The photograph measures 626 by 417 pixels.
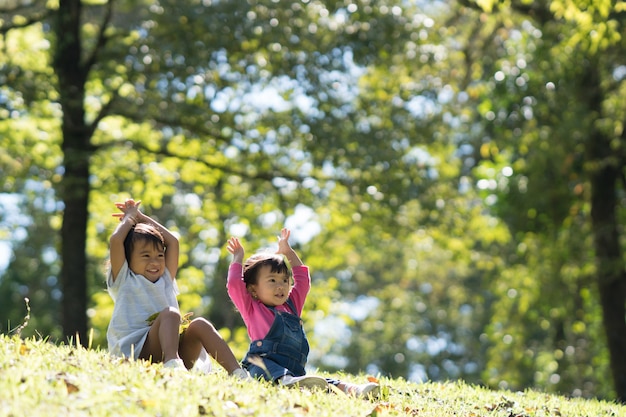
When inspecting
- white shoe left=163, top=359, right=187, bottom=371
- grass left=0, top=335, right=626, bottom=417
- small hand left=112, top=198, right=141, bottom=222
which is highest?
small hand left=112, top=198, right=141, bottom=222

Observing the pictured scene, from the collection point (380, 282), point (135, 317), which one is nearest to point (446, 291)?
point (380, 282)

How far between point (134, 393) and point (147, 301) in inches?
75.8

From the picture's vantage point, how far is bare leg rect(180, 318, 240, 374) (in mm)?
6113

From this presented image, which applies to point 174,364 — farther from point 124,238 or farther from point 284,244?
point 284,244

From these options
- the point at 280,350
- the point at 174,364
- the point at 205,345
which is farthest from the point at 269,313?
the point at 174,364

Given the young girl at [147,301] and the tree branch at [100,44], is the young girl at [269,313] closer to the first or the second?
the young girl at [147,301]

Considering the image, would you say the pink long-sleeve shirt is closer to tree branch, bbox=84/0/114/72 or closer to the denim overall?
the denim overall

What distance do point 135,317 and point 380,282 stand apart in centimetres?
3255

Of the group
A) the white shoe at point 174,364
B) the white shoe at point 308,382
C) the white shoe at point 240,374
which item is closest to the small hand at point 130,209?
the white shoe at point 174,364

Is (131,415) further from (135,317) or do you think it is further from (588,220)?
(588,220)

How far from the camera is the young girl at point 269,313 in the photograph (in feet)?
20.9

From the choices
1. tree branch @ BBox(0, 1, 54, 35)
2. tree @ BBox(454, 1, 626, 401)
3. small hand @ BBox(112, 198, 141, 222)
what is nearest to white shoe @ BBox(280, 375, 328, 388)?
small hand @ BBox(112, 198, 141, 222)

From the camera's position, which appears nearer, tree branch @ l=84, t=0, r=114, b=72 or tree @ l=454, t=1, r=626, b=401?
tree branch @ l=84, t=0, r=114, b=72

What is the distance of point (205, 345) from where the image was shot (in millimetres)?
6191
